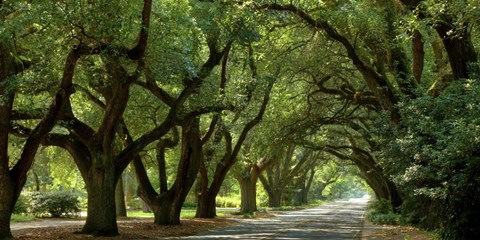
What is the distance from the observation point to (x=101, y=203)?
16.0 metres

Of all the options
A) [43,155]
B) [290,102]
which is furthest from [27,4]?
[43,155]

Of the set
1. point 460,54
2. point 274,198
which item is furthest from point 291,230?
point 274,198

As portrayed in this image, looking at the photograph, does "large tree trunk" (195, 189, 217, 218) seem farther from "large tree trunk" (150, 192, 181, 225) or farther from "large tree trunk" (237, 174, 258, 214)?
"large tree trunk" (237, 174, 258, 214)

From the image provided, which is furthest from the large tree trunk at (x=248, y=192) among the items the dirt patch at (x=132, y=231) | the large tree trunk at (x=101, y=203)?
the large tree trunk at (x=101, y=203)

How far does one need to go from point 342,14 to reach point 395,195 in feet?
54.9

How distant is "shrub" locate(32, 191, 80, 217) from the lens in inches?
1108

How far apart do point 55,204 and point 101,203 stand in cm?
1371

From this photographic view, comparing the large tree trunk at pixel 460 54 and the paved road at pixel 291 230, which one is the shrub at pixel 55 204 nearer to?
the paved road at pixel 291 230

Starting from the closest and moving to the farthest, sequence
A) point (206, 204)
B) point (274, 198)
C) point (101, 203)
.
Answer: point (101, 203) < point (206, 204) < point (274, 198)

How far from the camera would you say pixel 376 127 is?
1723 cm

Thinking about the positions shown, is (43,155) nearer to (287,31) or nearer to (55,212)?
(55,212)

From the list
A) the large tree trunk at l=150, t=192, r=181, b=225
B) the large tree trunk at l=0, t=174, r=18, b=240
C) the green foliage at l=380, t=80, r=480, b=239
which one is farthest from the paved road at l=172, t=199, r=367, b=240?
the large tree trunk at l=0, t=174, r=18, b=240

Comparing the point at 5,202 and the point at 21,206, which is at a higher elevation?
the point at 21,206

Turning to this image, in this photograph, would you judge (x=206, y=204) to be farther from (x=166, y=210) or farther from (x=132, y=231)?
(x=132, y=231)
